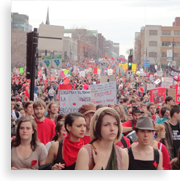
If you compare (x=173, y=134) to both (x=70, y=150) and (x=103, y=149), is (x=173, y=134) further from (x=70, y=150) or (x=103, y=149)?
(x=103, y=149)

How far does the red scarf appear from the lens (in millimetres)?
3645

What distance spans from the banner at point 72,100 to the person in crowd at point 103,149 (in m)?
4.21

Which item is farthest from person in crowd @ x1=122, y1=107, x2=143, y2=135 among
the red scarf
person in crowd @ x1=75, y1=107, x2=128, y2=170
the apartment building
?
the apartment building

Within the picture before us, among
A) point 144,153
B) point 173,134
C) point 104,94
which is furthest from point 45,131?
point 144,153

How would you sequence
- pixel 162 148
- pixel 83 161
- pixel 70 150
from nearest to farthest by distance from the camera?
1. pixel 83 161
2. pixel 70 150
3. pixel 162 148

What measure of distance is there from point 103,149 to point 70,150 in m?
0.81

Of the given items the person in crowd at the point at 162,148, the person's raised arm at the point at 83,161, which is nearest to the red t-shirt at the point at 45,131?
the person in crowd at the point at 162,148

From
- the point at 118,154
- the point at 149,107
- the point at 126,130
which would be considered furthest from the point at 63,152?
the point at 149,107

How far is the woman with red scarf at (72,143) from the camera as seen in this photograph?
144 inches

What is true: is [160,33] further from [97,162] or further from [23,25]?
[97,162]

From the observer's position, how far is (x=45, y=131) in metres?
5.68

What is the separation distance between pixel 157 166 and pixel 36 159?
1452mm

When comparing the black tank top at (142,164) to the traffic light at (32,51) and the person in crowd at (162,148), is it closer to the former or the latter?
the person in crowd at (162,148)

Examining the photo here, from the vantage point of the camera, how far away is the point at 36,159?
3.90m
